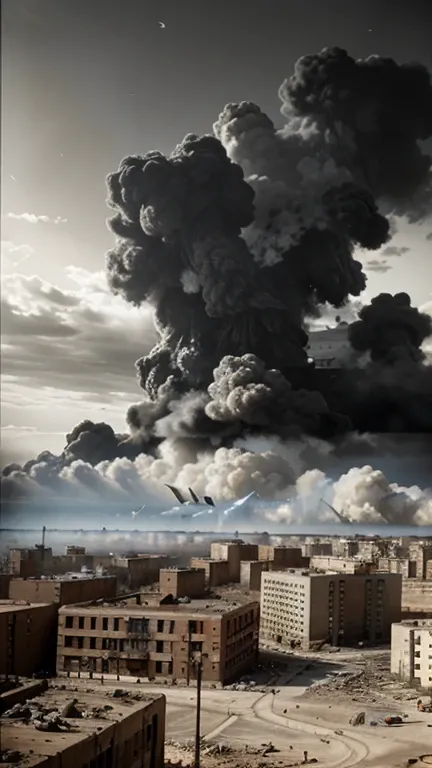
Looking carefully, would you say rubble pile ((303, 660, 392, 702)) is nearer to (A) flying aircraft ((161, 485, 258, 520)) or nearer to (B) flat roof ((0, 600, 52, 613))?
(A) flying aircraft ((161, 485, 258, 520))

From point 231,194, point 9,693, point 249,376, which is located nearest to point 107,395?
point 249,376

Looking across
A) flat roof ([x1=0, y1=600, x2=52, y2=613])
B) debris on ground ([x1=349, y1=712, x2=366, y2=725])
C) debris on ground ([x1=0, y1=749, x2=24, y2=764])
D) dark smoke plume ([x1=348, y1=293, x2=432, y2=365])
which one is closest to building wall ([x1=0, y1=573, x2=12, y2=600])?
flat roof ([x1=0, y1=600, x2=52, y2=613])

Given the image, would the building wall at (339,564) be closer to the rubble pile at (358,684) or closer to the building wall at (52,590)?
the rubble pile at (358,684)

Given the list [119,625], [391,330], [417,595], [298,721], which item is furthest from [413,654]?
[417,595]

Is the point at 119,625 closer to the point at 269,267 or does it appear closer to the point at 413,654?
the point at 413,654

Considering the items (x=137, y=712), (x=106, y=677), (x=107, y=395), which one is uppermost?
(x=107, y=395)

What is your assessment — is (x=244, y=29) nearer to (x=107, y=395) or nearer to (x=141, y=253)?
(x=141, y=253)
